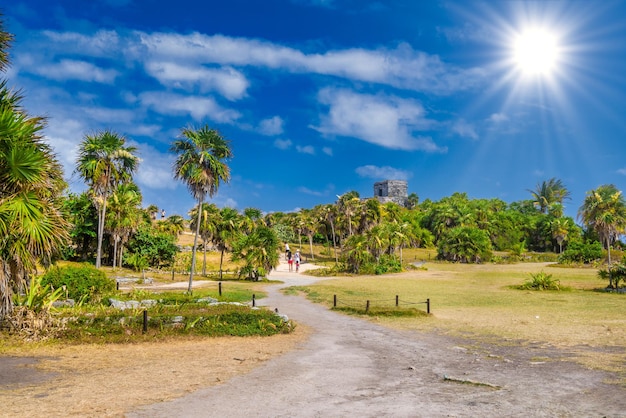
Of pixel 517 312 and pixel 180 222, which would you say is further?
pixel 180 222

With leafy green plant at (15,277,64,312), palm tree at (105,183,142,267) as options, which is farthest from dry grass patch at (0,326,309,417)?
palm tree at (105,183,142,267)

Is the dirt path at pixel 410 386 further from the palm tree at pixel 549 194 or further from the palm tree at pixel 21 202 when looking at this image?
the palm tree at pixel 549 194

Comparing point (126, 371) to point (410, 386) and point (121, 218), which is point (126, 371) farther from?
point (121, 218)

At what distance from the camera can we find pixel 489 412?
825cm

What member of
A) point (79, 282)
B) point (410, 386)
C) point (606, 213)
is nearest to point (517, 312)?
point (410, 386)

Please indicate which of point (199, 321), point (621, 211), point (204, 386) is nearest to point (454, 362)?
point (204, 386)

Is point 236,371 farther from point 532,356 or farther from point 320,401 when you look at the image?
point 532,356

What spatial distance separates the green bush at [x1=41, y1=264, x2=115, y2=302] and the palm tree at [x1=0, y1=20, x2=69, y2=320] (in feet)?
25.2

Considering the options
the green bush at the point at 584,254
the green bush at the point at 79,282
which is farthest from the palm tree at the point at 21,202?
the green bush at the point at 584,254

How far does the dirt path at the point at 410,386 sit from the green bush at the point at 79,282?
1366 centimetres

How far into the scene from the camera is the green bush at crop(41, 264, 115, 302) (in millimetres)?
22297

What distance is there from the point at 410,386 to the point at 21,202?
12.6 metres

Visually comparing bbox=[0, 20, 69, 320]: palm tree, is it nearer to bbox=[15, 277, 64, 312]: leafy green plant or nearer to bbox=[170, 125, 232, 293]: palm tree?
bbox=[15, 277, 64, 312]: leafy green plant

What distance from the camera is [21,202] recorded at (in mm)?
13398
